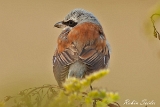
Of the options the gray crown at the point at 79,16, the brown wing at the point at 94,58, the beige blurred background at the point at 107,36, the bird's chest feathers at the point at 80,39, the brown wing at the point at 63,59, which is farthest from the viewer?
the beige blurred background at the point at 107,36

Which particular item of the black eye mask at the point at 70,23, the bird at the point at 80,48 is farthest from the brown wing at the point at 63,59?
the black eye mask at the point at 70,23

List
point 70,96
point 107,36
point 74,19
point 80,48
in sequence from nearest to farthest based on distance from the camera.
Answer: point 70,96
point 80,48
point 74,19
point 107,36

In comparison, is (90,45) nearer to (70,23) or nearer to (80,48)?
(80,48)

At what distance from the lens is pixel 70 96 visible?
995mm

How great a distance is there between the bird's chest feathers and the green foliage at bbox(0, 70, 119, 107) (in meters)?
1.93

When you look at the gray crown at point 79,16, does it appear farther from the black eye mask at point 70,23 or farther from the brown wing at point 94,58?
the brown wing at point 94,58

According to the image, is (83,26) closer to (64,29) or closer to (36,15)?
(64,29)

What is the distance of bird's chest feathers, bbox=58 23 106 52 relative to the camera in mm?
3254

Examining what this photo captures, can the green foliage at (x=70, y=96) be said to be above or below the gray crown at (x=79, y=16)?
below

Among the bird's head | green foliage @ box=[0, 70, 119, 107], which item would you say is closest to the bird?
the bird's head

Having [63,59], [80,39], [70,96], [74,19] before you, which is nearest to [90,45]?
[80,39]

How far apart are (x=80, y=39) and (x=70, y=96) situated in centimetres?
228

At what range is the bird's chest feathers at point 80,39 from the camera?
3.25 m

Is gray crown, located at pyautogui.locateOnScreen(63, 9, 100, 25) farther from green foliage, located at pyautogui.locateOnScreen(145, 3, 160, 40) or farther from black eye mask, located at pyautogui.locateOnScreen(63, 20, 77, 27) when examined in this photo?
green foliage, located at pyautogui.locateOnScreen(145, 3, 160, 40)
